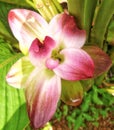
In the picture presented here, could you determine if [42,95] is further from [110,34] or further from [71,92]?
[110,34]

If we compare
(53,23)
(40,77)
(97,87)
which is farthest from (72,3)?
(97,87)

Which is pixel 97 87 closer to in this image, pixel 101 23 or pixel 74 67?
pixel 101 23

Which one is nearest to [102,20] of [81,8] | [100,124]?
[81,8]

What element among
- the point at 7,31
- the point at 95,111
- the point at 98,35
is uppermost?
the point at 7,31

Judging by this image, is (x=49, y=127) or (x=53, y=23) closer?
(x=53, y=23)

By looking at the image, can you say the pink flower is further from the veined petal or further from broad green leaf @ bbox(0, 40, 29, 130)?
broad green leaf @ bbox(0, 40, 29, 130)

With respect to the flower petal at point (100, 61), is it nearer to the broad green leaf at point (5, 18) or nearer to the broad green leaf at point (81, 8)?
the broad green leaf at point (81, 8)

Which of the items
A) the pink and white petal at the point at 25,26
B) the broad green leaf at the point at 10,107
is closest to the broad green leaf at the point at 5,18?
the broad green leaf at the point at 10,107
